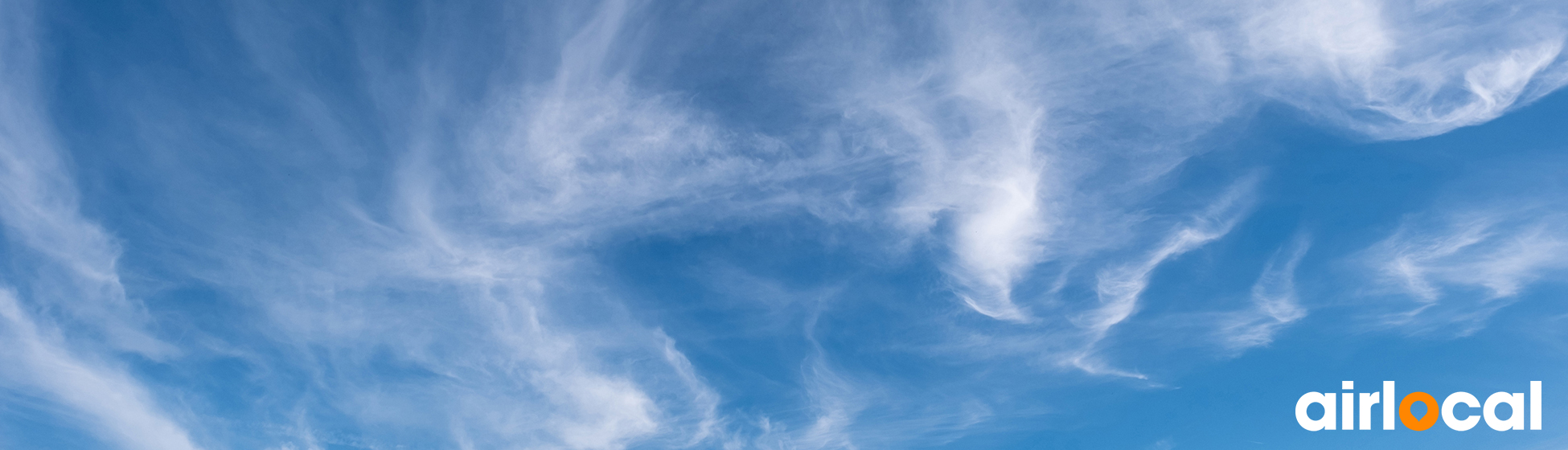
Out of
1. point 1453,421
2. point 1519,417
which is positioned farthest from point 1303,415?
point 1519,417

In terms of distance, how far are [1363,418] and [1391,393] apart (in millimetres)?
4499

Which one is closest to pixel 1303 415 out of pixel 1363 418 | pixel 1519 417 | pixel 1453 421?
pixel 1363 418

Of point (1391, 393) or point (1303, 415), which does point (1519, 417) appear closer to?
point (1391, 393)

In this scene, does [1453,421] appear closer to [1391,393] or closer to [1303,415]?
[1391,393]

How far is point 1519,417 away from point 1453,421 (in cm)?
801

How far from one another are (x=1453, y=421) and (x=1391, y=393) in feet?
21.9

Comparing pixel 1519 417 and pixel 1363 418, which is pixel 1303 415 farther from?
pixel 1519 417

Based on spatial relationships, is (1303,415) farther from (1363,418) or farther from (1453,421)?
(1453,421)

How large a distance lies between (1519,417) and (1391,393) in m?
13.7

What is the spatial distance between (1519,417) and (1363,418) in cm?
1680

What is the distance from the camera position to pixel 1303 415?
12288 cm

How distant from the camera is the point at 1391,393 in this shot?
403ft

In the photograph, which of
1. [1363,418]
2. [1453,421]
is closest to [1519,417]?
[1453,421]

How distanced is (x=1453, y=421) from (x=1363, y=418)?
30.0ft
